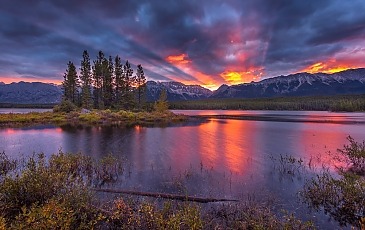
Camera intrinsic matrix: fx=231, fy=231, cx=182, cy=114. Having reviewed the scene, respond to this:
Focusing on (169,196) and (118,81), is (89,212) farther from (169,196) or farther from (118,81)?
(118,81)

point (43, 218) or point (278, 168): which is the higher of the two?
point (43, 218)

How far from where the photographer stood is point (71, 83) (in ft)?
291

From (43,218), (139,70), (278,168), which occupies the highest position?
(139,70)

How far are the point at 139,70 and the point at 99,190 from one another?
98.5m

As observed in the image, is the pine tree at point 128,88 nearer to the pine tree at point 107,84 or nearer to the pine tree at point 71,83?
the pine tree at point 107,84

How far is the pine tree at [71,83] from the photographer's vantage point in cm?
8906

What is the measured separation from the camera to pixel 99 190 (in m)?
13.6

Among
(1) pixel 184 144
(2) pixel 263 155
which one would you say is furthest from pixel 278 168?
(1) pixel 184 144

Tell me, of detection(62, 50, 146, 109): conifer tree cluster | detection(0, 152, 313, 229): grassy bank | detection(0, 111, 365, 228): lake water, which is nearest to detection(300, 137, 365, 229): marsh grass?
detection(0, 111, 365, 228): lake water

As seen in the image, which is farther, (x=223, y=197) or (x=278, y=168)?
(x=278, y=168)

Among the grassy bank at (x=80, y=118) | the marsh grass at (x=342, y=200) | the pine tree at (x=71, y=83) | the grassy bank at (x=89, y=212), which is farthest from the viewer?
the pine tree at (x=71, y=83)

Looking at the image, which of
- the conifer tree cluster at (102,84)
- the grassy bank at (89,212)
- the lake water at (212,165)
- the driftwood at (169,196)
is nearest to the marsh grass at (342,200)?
the lake water at (212,165)

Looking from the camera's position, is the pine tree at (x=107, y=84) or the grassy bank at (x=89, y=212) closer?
the grassy bank at (x=89, y=212)

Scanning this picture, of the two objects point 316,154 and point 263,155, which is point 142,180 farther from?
point 316,154
